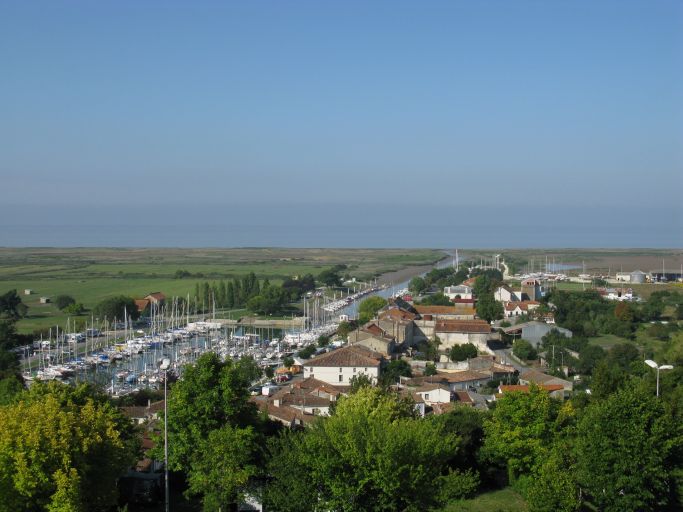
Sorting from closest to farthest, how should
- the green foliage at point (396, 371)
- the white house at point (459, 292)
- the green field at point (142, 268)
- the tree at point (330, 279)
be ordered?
the green foliage at point (396, 371), the white house at point (459, 292), the green field at point (142, 268), the tree at point (330, 279)

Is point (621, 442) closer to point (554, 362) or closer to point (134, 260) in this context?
point (554, 362)

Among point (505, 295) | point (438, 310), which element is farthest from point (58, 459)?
point (505, 295)

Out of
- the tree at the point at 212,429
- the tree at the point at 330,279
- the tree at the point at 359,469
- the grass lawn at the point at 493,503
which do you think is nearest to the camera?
the tree at the point at 359,469

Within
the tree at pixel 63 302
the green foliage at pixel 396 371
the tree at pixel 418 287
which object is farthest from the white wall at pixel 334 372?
the tree at pixel 418 287

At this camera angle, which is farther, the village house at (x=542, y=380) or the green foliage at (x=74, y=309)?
the green foliage at (x=74, y=309)

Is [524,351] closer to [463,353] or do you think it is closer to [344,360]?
[463,353]

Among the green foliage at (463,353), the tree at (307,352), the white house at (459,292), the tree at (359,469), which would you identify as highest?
the tree at (359,469)

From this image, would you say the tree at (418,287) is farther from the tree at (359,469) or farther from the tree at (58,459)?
the tree at (58,459)
